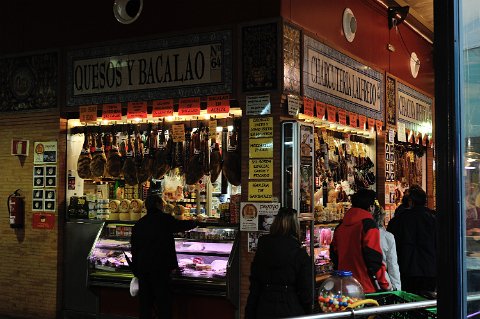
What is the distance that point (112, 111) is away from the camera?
31.3 ft

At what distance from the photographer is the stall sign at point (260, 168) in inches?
322

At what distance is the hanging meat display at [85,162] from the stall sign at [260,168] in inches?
114

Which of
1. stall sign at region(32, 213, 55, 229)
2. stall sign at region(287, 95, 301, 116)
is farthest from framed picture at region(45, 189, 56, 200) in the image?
stall sign at region(287, 95, 301, 116)

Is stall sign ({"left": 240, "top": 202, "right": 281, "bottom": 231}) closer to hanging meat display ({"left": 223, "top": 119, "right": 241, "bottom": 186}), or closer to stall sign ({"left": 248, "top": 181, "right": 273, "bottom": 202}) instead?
stall sign ({"left": 248, "top": 181, "right": 273, "bottom": 202})

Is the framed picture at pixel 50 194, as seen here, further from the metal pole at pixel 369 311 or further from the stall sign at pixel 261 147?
the metal pole at pixel 369 311

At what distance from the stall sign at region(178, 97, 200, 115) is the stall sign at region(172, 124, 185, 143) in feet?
0.80

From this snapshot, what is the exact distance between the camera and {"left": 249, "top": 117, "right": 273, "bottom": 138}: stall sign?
26.8 ft

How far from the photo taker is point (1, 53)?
1083cm

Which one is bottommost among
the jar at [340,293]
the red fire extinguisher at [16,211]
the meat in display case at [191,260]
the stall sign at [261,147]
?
the meat in display case at [191,260]

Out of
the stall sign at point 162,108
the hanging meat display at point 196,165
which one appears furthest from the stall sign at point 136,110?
the hanging meat display at point 196,165

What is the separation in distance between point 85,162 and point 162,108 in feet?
5.49

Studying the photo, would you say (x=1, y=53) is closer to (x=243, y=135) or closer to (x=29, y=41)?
(x=29, y=41)

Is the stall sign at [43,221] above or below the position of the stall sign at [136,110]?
below

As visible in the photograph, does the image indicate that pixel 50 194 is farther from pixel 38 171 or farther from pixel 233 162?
pixel 233 162
